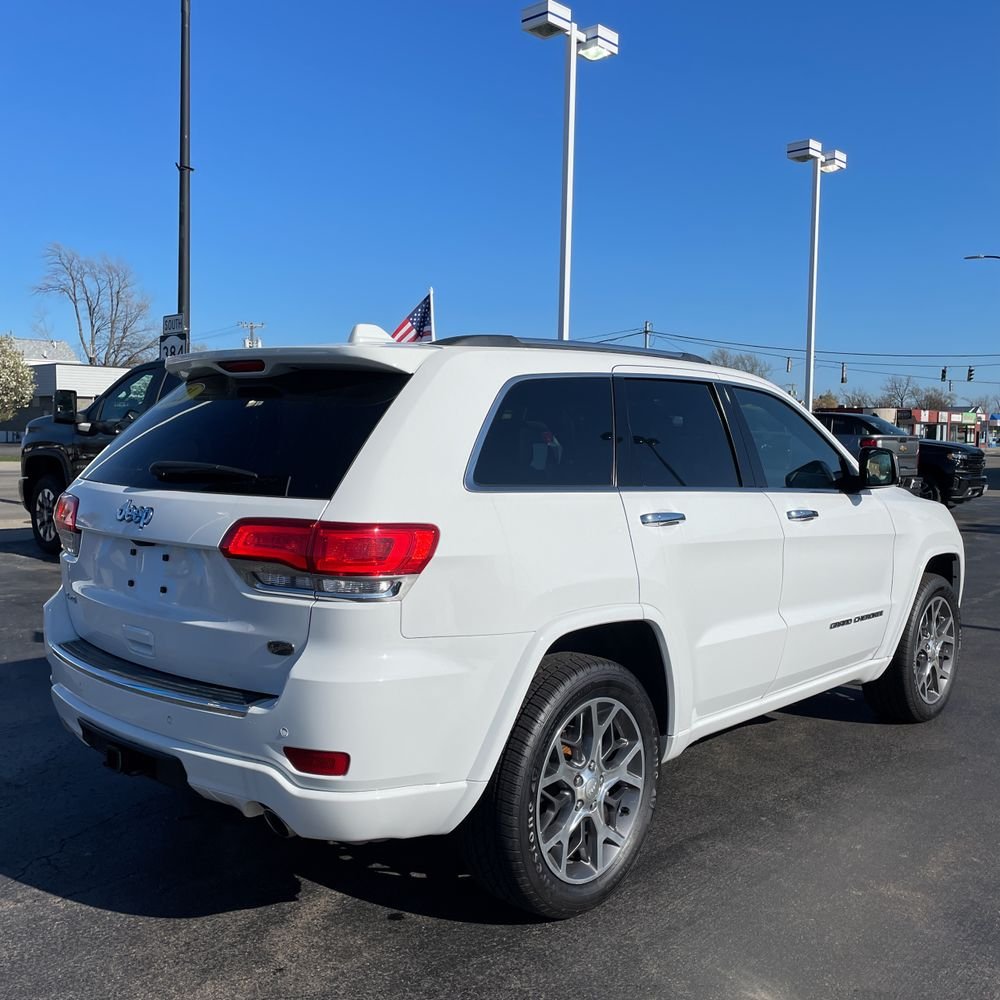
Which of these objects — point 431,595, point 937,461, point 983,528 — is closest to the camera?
point 431,595

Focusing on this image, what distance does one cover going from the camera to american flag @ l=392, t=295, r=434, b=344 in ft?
38.7

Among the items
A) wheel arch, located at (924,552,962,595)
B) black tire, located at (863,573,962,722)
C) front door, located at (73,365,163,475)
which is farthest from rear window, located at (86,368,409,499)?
front door, located at (73,365,163,475)

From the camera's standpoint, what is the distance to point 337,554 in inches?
106

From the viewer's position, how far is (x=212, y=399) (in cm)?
341

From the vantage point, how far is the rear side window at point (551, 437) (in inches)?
122

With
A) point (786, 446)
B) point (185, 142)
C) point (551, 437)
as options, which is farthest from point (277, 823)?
point (185, 142)

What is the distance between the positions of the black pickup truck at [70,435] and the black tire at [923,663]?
280 inches

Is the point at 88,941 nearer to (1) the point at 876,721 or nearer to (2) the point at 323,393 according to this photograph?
(2) the point at 323,393

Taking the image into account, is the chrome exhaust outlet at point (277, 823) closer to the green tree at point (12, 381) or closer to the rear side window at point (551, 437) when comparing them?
the rear side window at point (551, 437)

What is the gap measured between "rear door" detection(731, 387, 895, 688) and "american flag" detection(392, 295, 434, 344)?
7.49 metres

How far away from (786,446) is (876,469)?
58cm

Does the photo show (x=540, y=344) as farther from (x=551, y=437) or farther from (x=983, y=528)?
(x=983, y=528)

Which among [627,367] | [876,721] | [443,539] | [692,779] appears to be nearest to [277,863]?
[443,539]

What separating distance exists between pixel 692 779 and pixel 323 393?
2.58m
